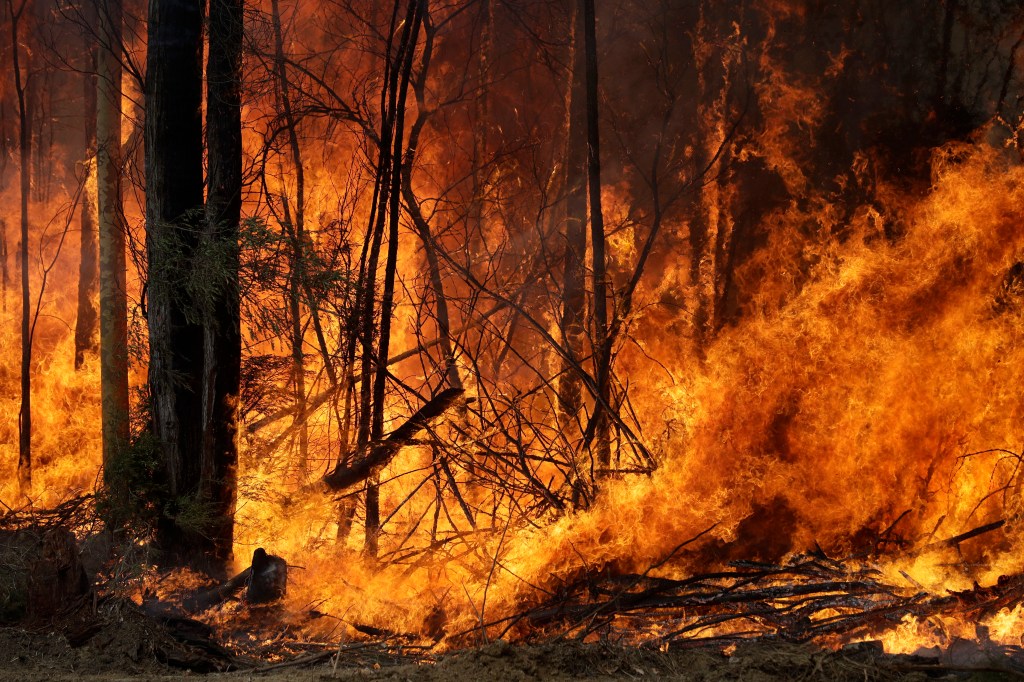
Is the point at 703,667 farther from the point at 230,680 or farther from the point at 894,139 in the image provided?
the point at 894,139

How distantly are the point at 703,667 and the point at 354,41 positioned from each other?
18.7ft

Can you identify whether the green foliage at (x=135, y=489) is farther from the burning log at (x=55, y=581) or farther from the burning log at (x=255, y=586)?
the burning log at (x=55, y=581)

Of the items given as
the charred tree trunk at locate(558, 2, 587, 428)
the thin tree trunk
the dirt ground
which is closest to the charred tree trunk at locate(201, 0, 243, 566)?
the dirt ground

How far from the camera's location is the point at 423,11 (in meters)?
7.22

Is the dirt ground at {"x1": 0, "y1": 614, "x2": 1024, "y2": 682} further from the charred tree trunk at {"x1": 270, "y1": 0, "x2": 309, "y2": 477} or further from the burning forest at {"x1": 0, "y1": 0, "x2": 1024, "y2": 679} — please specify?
the charred tree trunk at {"x1": 270, "y1": 0, "x2": 309, "y2": 477}

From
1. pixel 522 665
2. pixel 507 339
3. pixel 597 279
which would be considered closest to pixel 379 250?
pixel 507 339

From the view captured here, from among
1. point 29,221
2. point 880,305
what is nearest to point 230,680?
point 880,305

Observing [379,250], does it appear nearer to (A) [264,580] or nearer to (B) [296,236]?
(B) [296,236]

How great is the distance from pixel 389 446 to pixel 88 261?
4346mm

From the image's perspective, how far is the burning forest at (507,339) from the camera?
5.33m

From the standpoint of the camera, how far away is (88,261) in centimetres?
883

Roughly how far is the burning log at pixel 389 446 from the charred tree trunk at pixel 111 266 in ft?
6.67

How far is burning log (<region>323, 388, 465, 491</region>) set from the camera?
659 centimetres

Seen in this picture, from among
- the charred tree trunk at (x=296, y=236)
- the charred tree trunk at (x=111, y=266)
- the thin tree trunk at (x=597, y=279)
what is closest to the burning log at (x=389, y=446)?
the charred tree trunk at (x=296, y=236)
